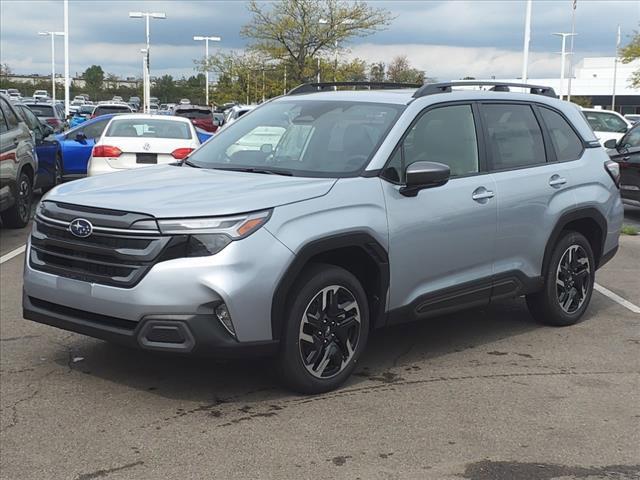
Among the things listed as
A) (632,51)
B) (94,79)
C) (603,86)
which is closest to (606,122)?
(632,51)

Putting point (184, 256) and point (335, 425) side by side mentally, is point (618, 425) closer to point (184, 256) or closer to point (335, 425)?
point (335, 425)

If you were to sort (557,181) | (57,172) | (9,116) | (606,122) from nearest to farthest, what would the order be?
(557,181) < (9,116) < (57,172) < (606,122)

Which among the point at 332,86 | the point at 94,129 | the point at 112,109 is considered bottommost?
the point at 94,129

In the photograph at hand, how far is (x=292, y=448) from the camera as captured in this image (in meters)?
4.04

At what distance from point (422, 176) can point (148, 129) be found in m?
8.53

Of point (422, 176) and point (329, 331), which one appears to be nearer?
point (329, 331)

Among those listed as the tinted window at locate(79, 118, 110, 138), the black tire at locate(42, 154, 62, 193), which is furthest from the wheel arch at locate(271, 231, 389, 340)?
the tinted window at locate(79, 118, 110, 138)

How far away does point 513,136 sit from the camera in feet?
20.1

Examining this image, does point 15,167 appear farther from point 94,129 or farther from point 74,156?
point 94,129

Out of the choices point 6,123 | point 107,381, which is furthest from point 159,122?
point 107,381

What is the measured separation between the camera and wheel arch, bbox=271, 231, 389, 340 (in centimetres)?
442

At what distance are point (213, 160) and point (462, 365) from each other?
7.20 ft

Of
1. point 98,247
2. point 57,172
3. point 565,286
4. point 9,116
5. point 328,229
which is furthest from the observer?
point 57,172

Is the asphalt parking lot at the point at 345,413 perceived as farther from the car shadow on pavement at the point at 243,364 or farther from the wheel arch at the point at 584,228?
the wheel arch at the point at 584,228
